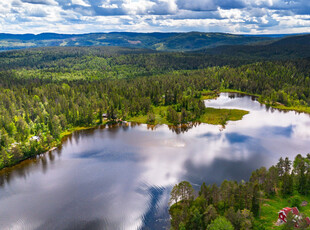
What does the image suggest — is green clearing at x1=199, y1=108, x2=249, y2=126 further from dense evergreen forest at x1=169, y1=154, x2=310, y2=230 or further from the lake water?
dense evergreen forest at x1=169, y1=154, x2=310, y2=230

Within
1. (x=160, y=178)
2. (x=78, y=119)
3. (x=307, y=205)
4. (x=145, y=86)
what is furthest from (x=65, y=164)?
(x=145, y=86)

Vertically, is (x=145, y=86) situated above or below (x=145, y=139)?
above

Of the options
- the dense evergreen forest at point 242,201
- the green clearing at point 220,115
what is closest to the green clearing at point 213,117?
the green clearing at point 220,115

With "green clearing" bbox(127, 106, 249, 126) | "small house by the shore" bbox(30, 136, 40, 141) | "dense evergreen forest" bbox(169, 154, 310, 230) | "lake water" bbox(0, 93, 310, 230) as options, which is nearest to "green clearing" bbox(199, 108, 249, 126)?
"green clearing" bbox(127, 106, 249, 126)

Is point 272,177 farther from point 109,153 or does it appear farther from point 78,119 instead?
point 78,119

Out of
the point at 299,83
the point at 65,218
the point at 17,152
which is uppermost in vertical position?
the point at 299,83

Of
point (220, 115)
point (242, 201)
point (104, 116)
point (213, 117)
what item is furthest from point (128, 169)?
point (220, 115)

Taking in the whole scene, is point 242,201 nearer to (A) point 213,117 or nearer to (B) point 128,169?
(B) point 128,169
